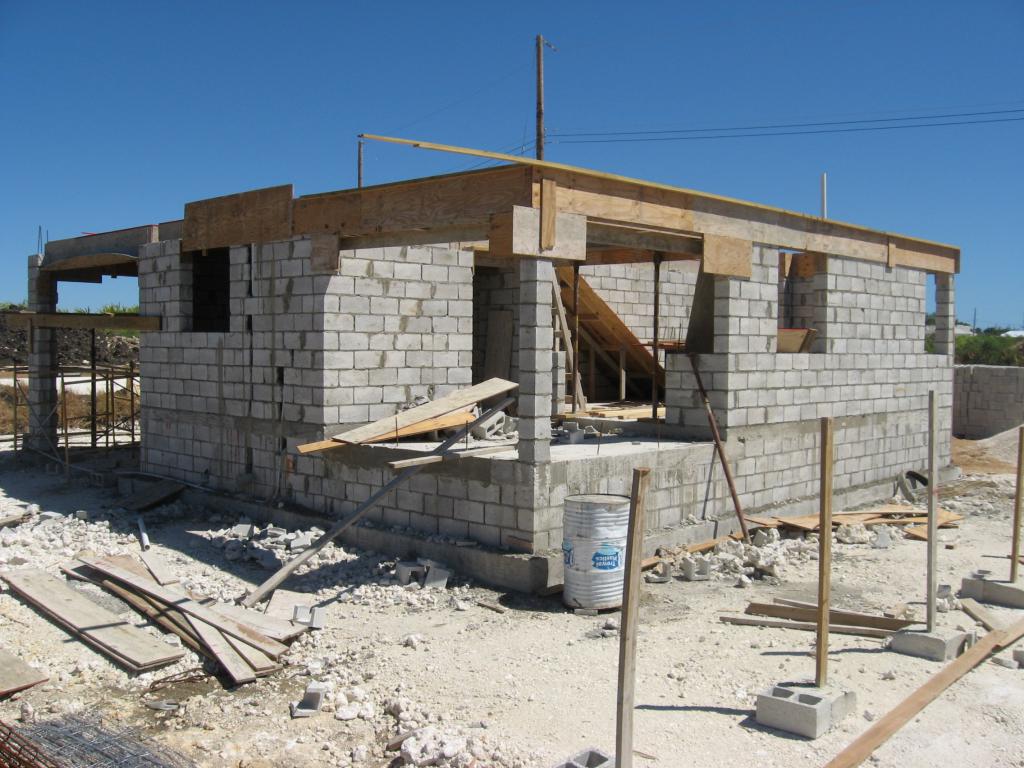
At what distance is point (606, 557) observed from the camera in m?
7.62

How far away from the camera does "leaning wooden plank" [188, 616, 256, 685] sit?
21.4ft

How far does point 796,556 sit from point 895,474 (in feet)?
16.2

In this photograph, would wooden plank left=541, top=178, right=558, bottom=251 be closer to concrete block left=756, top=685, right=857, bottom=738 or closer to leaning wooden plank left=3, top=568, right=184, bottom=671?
concrete block left=756, top=685, right=857, bottom=738

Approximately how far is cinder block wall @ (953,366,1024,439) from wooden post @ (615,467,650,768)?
60.1ft

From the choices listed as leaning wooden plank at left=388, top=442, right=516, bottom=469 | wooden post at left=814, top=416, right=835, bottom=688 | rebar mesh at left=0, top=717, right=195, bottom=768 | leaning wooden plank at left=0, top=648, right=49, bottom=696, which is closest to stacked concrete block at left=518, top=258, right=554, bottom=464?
leaning wooden plank at left=388, top=442, right=516, bottom=469

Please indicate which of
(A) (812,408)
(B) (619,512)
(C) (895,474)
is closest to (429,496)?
(B) (619,512)

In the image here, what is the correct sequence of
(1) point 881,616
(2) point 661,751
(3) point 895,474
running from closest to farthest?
(2) point 661,751, (1) point 881,616, (3) point 895,474

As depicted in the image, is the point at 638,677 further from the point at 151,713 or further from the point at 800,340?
the point at 800,340

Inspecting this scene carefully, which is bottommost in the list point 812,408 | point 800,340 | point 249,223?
point 812,408

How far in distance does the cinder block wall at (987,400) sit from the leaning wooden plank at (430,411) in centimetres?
1482

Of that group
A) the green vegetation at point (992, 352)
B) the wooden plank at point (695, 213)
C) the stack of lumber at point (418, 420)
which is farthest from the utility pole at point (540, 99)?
the green vegetation at point (992, 352)

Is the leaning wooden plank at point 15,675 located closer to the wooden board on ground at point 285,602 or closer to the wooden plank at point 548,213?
the wooden board on ground at point 285,602

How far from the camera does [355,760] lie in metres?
5.17

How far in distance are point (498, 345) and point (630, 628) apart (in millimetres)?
10132
